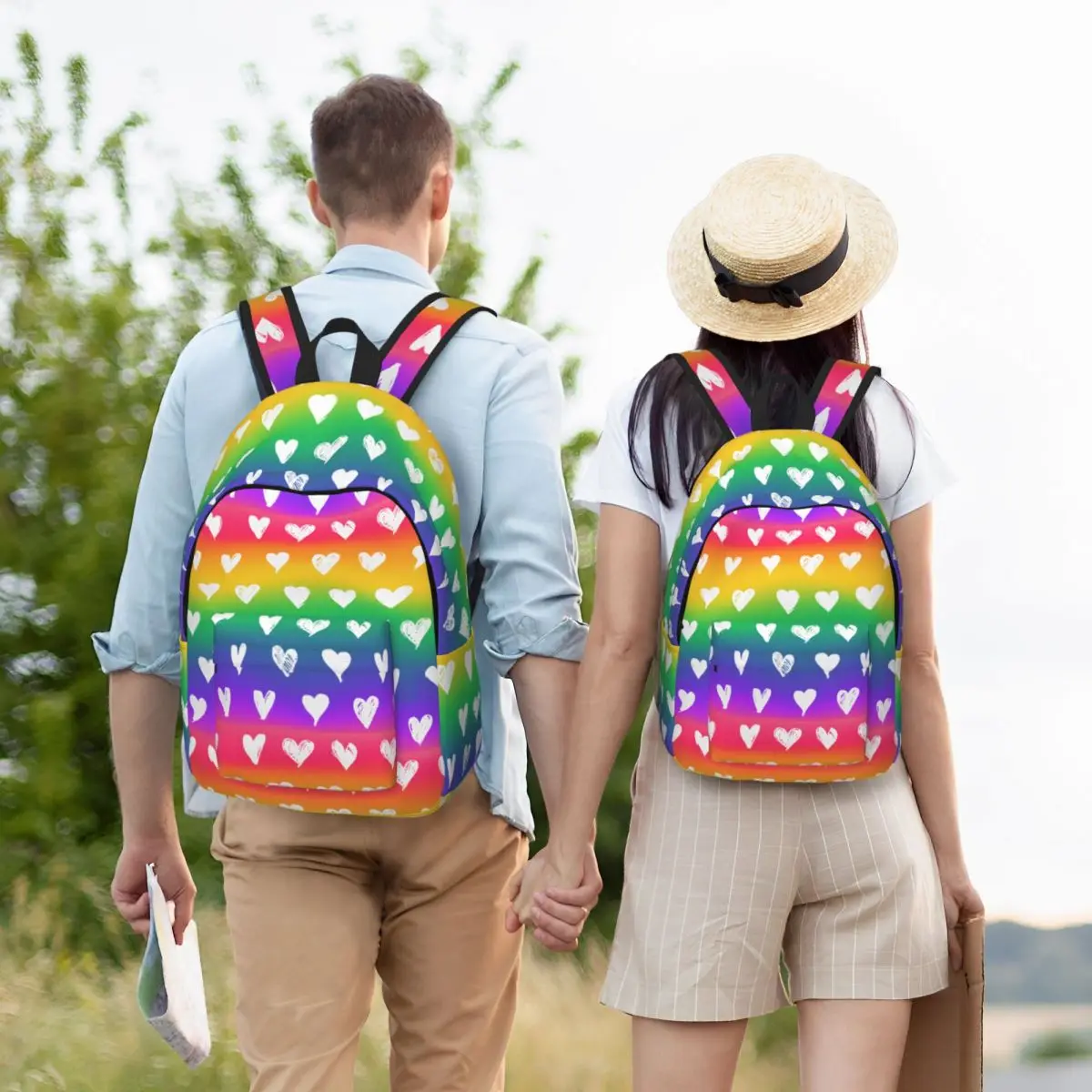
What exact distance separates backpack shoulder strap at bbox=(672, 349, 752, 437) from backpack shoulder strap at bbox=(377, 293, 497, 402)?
328 mm

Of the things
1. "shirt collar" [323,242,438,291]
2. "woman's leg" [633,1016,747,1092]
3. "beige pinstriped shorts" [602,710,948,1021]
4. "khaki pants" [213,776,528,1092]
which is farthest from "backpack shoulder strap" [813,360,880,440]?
"woman's leg" [633,1016,747,1092]

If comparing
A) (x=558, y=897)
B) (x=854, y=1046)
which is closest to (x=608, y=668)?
(x=558, y=897)

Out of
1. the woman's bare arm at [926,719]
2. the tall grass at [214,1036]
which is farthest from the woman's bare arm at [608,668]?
the tall grass at [214,1036]

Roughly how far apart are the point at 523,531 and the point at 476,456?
13 centimetres

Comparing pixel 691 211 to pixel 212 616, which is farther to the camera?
pixel 691 211

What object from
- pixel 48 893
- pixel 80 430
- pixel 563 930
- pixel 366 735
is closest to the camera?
pixel 366 735

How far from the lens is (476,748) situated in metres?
2.14

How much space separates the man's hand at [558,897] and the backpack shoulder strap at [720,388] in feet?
2.09

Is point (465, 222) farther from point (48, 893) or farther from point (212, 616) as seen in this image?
point (212, 616)

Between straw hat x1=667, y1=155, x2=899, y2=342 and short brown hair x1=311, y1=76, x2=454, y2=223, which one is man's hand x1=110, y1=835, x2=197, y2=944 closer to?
short brown hair x1=311, y1=76, x2=454, y2=223

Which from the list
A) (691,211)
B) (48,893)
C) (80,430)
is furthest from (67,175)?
(691,211)

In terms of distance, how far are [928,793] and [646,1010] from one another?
517 millimetres

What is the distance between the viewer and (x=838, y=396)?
2064 millimetres

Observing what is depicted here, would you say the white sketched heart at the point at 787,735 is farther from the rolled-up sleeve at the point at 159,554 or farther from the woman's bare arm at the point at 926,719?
the rolled-up sleeve at the point at 159,554
